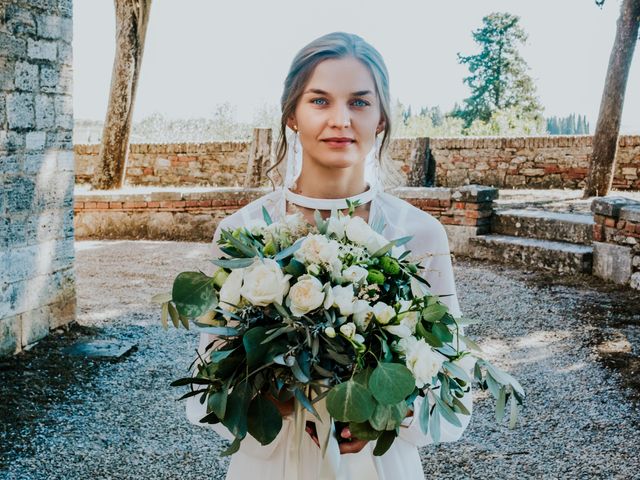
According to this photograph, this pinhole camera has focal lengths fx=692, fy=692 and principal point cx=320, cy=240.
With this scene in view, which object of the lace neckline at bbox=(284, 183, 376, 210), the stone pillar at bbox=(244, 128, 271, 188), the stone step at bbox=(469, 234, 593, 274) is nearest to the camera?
the lace neckline at bbox=(284, 183, 376, 210)

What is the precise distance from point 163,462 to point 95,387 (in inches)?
49.1

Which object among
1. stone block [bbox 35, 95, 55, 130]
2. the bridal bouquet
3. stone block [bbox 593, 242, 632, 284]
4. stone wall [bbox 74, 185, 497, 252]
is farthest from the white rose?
stone wall [bbox 74, 185, 497, 252]

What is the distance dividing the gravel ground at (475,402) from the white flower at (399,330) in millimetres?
602

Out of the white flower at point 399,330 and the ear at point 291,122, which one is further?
the ear at point 291,122

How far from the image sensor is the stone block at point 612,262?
725cm

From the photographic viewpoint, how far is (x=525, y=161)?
527 inches

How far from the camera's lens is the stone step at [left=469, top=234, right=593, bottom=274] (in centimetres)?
788

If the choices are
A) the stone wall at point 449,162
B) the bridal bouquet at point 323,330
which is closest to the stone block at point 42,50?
the bridal bouquet at point 323,330

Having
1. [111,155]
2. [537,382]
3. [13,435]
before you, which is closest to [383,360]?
[13,435]

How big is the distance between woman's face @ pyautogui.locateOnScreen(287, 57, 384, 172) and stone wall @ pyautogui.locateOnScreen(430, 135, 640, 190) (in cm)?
1165

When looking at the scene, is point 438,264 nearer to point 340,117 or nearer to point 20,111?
point 340,117

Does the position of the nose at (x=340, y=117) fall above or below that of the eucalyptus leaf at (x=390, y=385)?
above

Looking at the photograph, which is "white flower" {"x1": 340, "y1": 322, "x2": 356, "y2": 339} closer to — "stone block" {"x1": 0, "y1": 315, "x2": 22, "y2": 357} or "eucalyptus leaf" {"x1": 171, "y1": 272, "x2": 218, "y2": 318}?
"eucalyptus leaf" {"x1": 171, "y1": 272, "x2": 218, "y2": 318}

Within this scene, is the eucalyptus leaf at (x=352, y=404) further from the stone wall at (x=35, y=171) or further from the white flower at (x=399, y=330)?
the stone wall at (x=35, y=171)
